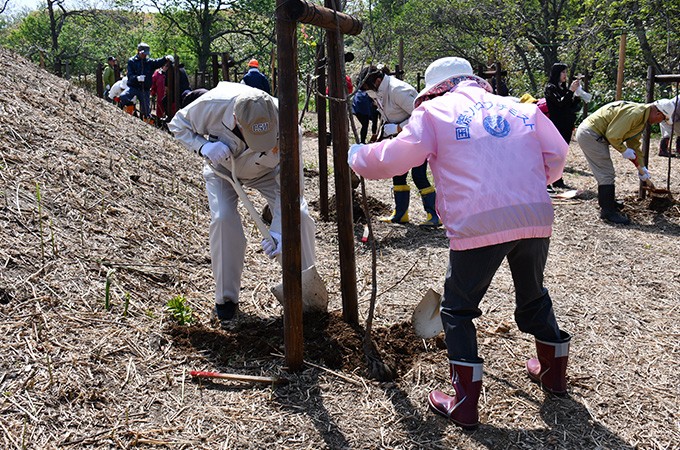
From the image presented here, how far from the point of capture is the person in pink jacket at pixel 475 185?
2.63 m

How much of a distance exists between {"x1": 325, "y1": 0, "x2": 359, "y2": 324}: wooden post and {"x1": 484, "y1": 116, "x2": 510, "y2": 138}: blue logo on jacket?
809 millimetres

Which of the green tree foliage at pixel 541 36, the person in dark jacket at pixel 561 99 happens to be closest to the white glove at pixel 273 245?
the person in dark jacket at pixel 561 99

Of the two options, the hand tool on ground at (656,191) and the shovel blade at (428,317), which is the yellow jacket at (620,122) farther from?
the shovel blade at (428,317)

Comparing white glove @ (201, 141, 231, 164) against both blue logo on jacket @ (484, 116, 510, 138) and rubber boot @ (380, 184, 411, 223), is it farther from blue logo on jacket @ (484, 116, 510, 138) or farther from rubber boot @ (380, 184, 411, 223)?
rubber boot @ (380, 184, 411, 223)

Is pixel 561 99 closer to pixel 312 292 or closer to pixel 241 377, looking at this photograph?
pixel 312 292

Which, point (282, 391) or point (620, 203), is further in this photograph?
point (620, 203)

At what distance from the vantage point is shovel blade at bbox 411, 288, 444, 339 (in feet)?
11.5

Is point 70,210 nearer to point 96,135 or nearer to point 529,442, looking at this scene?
point 96,135

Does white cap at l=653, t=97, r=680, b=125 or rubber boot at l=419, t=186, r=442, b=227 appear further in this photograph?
white cap at l=653, t=97, r=680, b=125

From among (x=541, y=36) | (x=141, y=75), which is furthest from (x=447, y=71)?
(x=541, y=36)

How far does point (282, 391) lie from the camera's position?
3090 millimetres

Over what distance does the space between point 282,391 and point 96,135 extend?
4.48 metres

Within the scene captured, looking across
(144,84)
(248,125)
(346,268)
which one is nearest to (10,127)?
(248,125)

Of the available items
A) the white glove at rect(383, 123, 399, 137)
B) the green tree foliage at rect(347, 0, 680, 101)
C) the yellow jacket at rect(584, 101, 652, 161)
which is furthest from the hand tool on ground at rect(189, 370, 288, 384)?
the green tree foliage at rect(347, 0, 680, 101)
